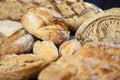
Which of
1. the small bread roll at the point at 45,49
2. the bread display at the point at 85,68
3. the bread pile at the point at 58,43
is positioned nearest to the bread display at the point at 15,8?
the bread pile at the point at 58,43

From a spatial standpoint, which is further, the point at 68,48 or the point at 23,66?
the point at 68,48

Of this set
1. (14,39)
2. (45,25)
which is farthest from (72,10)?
(14,39)

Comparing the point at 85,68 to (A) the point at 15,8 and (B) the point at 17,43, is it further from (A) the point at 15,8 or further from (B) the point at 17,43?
(A) the point at 15,8

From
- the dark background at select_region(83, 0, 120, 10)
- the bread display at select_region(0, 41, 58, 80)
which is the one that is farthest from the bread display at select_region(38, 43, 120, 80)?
the dark background at select_region(83, 0, 120, 10)

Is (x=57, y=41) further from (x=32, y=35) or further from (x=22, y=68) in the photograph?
(x=22, y=68)

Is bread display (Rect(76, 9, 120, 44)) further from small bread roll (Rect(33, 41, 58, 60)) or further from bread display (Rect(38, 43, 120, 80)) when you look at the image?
A: bread display (Rect(38, 43, 120, 80))

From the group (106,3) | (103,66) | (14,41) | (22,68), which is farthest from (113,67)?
(106,3)
